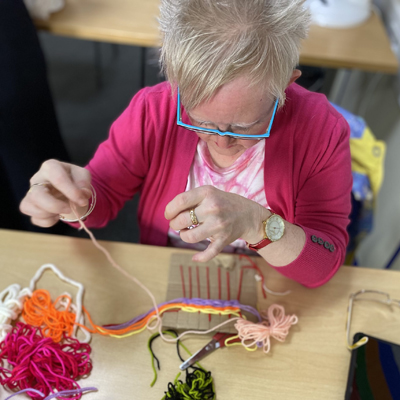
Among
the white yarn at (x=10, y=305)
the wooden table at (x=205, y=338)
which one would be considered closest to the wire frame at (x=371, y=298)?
the wooden table at (x=205, y=338)

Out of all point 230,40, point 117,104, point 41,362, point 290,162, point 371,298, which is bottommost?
point 117,104

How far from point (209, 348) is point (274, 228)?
0.28m

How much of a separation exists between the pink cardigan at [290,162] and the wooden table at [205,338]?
73 millimetres

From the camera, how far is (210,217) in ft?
2.09

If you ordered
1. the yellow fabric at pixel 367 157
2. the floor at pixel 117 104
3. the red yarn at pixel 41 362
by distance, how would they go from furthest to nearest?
1. the floor at pixel 117 104
2. the yellow fabric at pixel 367 157
3. the red yarn at pixel 41 362

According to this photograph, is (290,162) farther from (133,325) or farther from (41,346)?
(41,346)

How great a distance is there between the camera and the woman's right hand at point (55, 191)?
27.9 inches

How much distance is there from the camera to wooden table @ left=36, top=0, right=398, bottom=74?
1.51 metres

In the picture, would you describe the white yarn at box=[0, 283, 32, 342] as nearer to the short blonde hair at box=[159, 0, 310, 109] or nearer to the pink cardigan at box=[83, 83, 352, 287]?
the pink cardigan at box=[83, 83, 352, 287]

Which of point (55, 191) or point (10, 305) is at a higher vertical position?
point (55, 191)

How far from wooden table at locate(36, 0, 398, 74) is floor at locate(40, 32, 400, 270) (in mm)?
315

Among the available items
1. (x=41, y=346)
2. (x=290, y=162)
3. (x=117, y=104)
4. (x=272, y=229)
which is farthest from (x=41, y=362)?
(x=117, y=104)

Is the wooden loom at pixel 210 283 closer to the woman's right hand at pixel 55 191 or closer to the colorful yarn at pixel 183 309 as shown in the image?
the colorful yarn at pixel 183 309

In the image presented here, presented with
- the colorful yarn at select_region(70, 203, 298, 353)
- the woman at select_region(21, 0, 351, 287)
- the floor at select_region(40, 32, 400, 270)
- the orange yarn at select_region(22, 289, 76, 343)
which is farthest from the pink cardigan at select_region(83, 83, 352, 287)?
the floor at select_region(40, 32, 400, 270)
